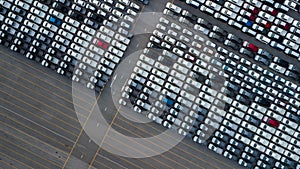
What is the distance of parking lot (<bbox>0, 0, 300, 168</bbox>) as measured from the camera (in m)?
47.5

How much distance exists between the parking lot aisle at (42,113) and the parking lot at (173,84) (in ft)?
0.36

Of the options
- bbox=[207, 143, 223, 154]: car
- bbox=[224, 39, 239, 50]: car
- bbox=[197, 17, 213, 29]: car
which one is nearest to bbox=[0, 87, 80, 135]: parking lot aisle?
bbox=[207, 143, 223, 154]: car

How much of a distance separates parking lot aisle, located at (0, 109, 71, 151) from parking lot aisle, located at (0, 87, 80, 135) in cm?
118

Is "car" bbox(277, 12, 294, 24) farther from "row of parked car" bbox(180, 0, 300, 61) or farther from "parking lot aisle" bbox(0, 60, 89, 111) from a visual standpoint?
"parking lot aisle" bbox(0, 60, 89, 111)

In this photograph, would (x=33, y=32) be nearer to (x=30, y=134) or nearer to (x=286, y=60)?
(x=30, y=134)

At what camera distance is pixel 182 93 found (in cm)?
4797

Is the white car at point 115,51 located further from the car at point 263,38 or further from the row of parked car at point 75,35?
the car at point 263,38

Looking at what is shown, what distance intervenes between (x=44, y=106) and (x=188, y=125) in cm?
1567

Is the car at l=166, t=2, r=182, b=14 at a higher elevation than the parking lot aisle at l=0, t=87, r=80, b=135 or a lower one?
higher

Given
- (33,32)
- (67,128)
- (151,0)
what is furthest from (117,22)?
(67,128)

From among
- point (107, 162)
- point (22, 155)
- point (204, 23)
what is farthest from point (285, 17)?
point (22, 155)

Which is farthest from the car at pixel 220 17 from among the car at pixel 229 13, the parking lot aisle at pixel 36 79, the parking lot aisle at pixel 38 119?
the parking lot aisle at pixel 38 119

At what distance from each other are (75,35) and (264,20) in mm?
20006

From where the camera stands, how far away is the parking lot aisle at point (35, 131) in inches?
1934
